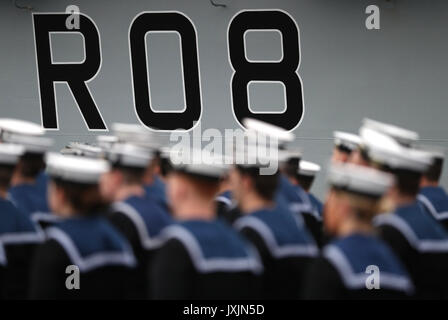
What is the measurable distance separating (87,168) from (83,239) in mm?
213

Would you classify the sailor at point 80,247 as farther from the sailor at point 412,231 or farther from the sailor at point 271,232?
the sailor at point 412,231

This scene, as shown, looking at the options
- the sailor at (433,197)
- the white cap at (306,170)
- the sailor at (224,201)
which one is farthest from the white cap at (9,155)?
the sailor at (433,197)

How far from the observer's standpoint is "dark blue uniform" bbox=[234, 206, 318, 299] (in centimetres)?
215

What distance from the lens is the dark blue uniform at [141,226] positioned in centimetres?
217

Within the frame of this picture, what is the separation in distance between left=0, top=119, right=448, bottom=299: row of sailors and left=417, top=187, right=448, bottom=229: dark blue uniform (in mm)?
594

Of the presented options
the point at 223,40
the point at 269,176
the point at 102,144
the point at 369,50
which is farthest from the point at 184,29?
the point at 269,176

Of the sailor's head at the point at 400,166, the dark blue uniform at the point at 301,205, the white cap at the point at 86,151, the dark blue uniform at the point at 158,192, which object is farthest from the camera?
the white cap at the point at 86,151

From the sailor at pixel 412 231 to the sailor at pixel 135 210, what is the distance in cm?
67

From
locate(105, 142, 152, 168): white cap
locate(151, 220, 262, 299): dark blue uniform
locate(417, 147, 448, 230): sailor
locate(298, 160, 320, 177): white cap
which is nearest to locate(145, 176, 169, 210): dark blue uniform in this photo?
locate(105, 142, 152, 168): white cap

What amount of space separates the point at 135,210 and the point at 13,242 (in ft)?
1.27

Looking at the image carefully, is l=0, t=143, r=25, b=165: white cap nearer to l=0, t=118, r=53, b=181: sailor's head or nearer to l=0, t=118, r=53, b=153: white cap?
l=0, t=118, r=53, b=181: sailor's head

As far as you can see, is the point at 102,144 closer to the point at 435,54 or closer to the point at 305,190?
the point at 305,190

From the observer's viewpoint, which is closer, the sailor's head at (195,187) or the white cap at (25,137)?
the sailor's head at (195,187)
